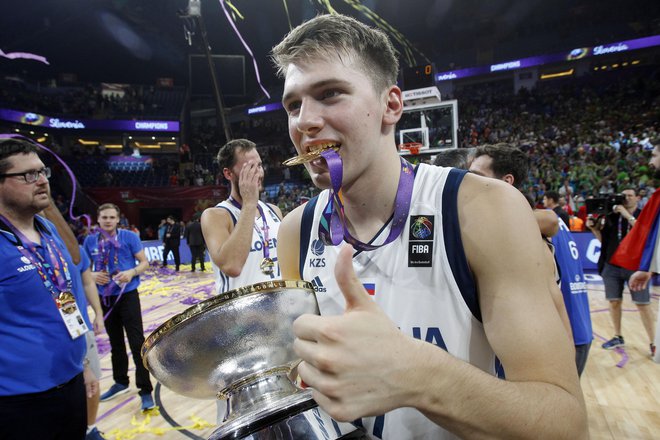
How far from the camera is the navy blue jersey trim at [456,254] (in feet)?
3.43

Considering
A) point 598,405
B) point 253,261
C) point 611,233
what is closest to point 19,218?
point 253,261

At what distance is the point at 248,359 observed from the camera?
0.85m

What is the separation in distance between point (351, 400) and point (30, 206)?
2488 millimetres

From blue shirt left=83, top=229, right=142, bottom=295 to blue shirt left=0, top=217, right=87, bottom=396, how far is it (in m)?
2.05

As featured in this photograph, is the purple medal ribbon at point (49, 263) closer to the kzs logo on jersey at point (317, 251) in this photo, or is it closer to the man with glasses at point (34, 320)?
the man with glasses at point (34, 320)

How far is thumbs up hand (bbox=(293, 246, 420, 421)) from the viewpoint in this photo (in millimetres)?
595

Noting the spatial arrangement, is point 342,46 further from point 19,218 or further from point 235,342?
point 19,218

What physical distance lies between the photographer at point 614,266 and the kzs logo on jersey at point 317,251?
464 cm

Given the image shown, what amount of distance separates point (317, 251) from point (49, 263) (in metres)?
1.87

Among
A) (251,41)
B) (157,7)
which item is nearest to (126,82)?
(157,7)

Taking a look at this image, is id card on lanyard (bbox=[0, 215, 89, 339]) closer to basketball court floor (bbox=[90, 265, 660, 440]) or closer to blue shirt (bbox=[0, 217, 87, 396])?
blue shirt (bbox=[0, 217, 87, 396])

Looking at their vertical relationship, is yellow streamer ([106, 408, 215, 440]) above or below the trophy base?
below

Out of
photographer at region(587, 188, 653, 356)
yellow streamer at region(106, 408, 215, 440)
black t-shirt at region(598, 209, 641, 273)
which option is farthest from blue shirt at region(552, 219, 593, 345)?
yellow streamer at region(106, 408, 215, 440)

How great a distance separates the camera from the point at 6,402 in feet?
6.43
